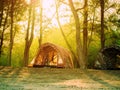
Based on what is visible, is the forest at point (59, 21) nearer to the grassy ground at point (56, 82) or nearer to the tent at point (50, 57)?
the tent at point (50, 57)

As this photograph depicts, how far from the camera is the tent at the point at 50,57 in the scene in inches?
938

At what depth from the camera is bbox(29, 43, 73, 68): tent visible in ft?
78.2

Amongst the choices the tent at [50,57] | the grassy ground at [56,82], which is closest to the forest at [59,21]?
the tent at [50,57]

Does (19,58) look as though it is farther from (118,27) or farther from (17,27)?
(118,27)

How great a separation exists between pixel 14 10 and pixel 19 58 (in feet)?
77.8

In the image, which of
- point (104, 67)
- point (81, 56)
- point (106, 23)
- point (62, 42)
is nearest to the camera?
point (81, 56)

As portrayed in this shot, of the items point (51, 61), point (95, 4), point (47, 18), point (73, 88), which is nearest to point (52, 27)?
point (47, 18)

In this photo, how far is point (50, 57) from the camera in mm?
25344

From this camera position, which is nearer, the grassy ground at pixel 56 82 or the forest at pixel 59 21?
the grassy ground at pixel 56 82

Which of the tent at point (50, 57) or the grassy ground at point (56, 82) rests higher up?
the tent at point (50, 57)

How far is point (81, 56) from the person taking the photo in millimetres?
17969

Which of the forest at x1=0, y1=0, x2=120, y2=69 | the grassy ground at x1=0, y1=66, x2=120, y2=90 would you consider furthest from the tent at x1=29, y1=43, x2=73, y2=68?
the grassy ground at x1=0, y1=66, x2=120, y2=90

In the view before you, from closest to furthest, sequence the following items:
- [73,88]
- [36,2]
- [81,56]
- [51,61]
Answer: [73,88], [81,56], [51,61], [36,2]

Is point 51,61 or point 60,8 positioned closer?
point 51,61
